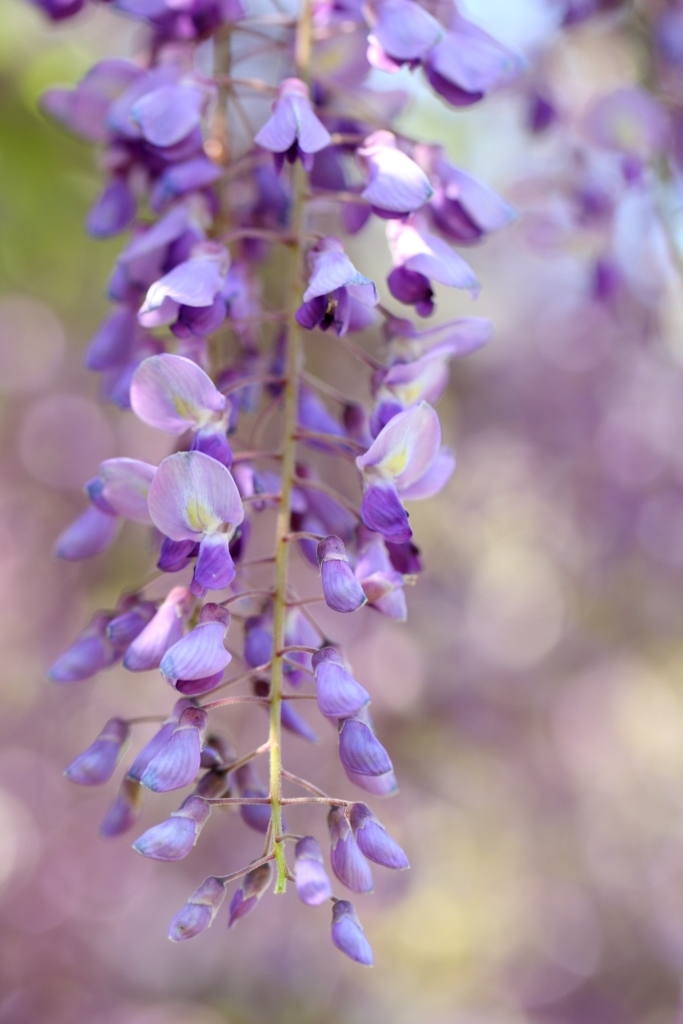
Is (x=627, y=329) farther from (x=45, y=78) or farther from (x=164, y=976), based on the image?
(x=164, y=976)

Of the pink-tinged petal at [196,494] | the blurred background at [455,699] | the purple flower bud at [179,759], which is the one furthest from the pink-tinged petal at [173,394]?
the blurred background at [455,699]

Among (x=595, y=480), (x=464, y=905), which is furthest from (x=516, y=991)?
(x=595, y=480)

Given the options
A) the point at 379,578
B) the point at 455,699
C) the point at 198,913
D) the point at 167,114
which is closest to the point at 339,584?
the point at 379,578

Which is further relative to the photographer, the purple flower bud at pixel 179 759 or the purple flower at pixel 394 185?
the purple flower at pixel 394 185

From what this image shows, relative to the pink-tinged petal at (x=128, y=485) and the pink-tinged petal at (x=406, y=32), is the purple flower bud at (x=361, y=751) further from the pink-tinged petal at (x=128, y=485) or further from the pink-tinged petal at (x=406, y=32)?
the pink-tinged petal at (x=406, y=32)

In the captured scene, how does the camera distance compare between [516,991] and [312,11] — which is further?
[516,991]

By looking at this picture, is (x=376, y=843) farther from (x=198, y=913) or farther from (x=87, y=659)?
(x=87, y=659)
